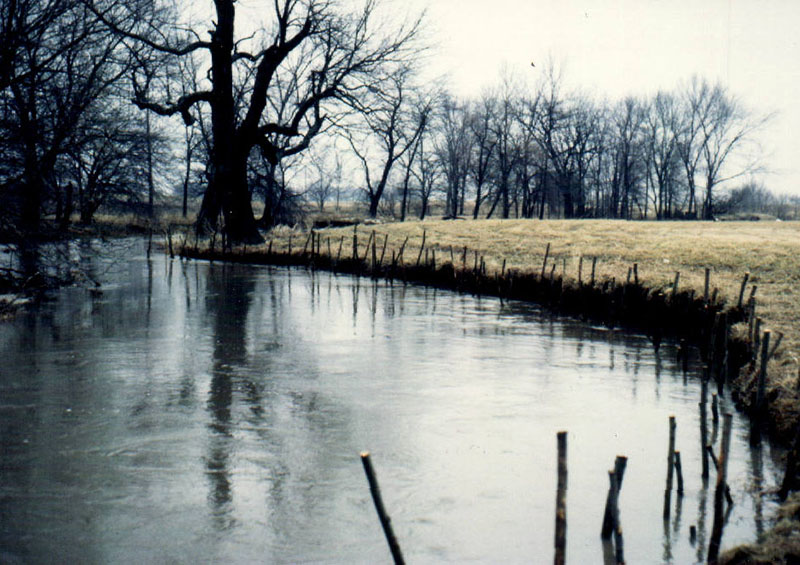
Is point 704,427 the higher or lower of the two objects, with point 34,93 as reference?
lower

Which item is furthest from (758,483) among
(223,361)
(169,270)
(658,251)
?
(169,270)

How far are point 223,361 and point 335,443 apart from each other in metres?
3.81

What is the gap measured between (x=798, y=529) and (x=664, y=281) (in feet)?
33.5

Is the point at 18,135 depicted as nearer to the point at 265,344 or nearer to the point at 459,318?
the point at 265,344

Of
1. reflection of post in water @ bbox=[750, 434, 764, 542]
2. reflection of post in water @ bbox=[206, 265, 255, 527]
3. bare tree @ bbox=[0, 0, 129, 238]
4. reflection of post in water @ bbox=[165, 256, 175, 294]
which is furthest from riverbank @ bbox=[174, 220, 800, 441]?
bare tree @ bbox=[0, 0, 129, 238]

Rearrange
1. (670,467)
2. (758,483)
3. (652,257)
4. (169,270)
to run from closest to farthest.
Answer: (670,467)
(758,483)
(652,257)
(169,270)

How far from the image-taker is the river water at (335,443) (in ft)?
18.5

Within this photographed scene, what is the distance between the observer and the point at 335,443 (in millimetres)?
7574

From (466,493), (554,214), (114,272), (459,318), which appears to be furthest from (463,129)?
(466,493)

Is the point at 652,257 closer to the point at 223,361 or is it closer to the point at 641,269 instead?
the point at 641,269

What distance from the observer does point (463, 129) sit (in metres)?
62.0

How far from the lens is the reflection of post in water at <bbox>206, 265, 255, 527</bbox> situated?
6.51m

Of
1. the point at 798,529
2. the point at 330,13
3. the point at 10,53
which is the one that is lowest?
the point at 798,529

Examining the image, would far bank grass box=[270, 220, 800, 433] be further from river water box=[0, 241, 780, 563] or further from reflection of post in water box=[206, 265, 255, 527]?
reflection of post in water box=[206, 265, 255, 527]
